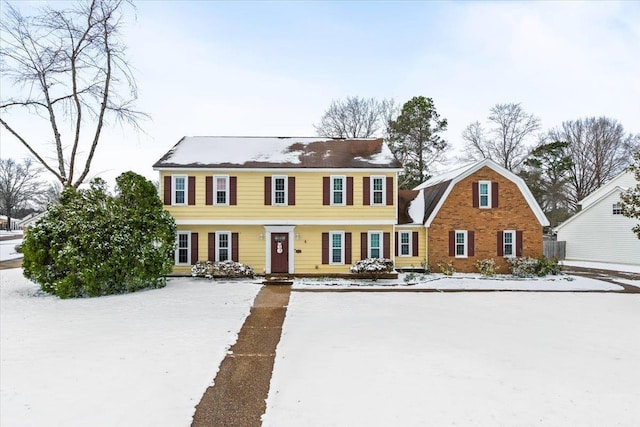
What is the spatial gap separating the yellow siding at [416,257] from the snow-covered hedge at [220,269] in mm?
8097

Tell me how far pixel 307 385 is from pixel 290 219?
41.6 feet

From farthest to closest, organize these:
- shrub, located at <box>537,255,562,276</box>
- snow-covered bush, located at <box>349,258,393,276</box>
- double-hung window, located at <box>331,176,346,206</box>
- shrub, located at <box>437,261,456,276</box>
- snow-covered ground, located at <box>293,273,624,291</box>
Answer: shrub, located at <box>437,261,456,276</box>, shrub, located at <box>537,255,562,276</box>, double-hung window, located at <box>331,176,346,206</box>, snow-covered bush, located at <box>349,258,393,276</box>, snow-covered ground, located at <box>293,273,624,291</box>

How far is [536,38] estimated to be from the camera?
15.1 m

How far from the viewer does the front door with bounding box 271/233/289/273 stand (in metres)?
19.1

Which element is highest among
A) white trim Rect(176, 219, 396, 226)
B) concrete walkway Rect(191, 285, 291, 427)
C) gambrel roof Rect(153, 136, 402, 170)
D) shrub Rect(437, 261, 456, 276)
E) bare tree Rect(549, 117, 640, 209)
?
bare tree Rect(549, 117, 640, 209)

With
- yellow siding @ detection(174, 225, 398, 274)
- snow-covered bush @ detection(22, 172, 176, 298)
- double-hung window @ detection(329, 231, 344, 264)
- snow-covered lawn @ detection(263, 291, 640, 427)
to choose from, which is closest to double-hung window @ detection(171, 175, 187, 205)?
yellow siding @ detection(174, 225, 398, 274)

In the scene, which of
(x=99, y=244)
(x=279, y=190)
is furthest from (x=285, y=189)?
(x=99, y=244)

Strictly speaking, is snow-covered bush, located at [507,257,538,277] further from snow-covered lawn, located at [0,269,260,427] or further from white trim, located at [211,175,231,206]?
white trim, located at [211,175,231,206]

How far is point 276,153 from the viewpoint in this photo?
2030cm

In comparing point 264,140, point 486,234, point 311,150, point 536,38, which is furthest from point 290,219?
point 536,38

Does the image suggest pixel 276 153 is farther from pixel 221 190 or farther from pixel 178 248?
pixel 178 248

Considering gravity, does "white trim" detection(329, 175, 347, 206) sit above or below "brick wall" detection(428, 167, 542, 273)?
above

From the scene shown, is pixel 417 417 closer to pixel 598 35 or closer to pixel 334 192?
pixel 334 192

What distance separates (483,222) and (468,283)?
4420mm
